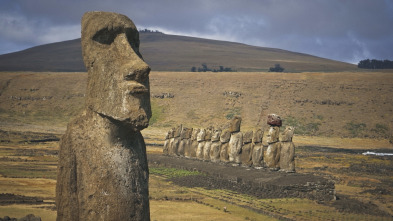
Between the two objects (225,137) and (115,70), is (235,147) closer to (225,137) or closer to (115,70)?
(225,137)

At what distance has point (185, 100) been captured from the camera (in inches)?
3123

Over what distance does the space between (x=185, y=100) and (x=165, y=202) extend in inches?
2405

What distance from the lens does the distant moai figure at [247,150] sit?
2702 centimetres

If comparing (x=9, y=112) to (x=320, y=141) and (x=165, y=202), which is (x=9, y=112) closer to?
(x=320, y=141)

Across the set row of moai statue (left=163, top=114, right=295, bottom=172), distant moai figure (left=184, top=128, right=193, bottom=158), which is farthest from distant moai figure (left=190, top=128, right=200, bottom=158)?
distant moai figure (left=184, top=128, right=193, bottom=158)

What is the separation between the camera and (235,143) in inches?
1099

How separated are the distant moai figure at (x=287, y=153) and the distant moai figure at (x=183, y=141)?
10.6 meters

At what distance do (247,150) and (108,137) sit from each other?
21.5m

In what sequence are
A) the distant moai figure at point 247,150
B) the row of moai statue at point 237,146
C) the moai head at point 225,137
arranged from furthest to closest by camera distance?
the moai head at point 225,137
the distant moai figure at point 247,150
the row of moai statue at point 237,146

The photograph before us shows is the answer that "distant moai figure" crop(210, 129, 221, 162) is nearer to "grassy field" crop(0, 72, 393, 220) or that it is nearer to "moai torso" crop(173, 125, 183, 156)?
"grassy field" crop(0, 72, 393, 220)

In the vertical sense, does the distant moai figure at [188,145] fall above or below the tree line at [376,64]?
below

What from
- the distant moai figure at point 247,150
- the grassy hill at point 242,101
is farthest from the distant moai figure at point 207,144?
the grassy hill at point 242,101

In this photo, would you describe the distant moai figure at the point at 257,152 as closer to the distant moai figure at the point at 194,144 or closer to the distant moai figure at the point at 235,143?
the distant moai figure at the point at 235,143

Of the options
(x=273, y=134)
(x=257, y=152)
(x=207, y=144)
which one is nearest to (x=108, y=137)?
(x=273, y=134)
